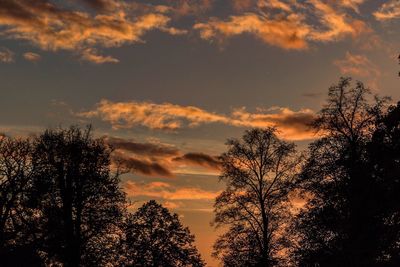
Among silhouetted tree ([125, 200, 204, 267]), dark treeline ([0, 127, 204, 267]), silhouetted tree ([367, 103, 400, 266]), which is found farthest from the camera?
silhouetted tree ([125, 200, 204, 267])

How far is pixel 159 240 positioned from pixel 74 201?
27.5m

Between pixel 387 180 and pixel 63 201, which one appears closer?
pixel 387 180

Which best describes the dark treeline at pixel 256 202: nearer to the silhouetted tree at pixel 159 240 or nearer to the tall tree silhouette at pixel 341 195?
the tall tree silhouette at pixel 341 195

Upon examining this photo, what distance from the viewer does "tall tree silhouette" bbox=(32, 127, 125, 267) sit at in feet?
131

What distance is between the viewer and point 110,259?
4156 centimetres

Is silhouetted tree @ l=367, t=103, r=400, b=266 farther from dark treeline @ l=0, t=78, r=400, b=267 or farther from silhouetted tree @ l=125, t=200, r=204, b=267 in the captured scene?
silhouetted tree @ l=125, t=200, r=204, b=267

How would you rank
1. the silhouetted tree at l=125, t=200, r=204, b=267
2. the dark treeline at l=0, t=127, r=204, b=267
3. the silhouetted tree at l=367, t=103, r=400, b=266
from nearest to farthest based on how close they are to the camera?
the silhouetted tree at l=367, t=103, r=400, b=266, the dark treeline at l=0, t=127, r=204, b=267, the silhouetted tree at l=125, t=200, r=204, b=267

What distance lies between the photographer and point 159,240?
6700 centimetres

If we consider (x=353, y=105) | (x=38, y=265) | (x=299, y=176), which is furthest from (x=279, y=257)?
(x=38, y=265)

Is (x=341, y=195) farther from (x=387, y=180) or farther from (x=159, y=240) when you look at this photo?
(x=159, y=240)


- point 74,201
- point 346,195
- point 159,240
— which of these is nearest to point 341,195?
point 346,195

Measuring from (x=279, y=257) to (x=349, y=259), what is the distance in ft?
26.3

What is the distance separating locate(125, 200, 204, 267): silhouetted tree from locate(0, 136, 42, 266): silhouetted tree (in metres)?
24.0

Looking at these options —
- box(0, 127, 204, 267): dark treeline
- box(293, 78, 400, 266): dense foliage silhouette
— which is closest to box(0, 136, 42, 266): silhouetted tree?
box(0, 127, 204, 267): dark treeline
